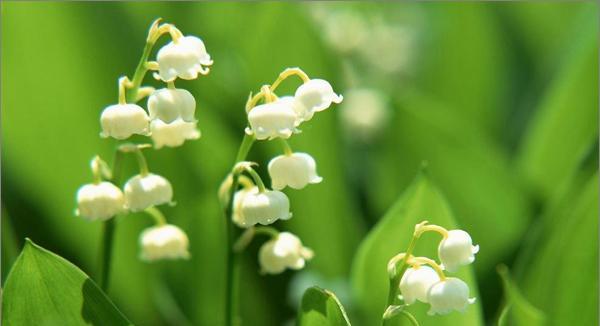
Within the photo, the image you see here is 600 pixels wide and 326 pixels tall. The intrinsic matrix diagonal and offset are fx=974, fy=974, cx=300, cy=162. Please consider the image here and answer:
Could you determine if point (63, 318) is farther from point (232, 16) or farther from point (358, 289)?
point (232, 16)

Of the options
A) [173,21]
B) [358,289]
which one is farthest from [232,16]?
[358,289]

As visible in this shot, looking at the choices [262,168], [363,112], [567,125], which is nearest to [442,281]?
[262,168]

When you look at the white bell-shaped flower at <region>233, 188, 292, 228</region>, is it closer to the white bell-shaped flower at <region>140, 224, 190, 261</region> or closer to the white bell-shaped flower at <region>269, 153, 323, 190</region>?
the white bell-shaped flower at <region>269, 153, 323, 190</region>

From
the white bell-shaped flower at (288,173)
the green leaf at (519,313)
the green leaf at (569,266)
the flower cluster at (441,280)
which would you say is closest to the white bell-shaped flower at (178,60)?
the white bell-shaped flower at (288,173)

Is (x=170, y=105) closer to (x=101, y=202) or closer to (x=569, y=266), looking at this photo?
(x=101, y=202)

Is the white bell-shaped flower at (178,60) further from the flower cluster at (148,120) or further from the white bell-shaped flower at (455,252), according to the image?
the white bell-shaped flower at (455,252)

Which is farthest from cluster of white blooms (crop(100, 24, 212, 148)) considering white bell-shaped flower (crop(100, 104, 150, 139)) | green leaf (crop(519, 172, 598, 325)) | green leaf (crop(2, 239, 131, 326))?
green leaf (crop(519, 172, 598, 325))
